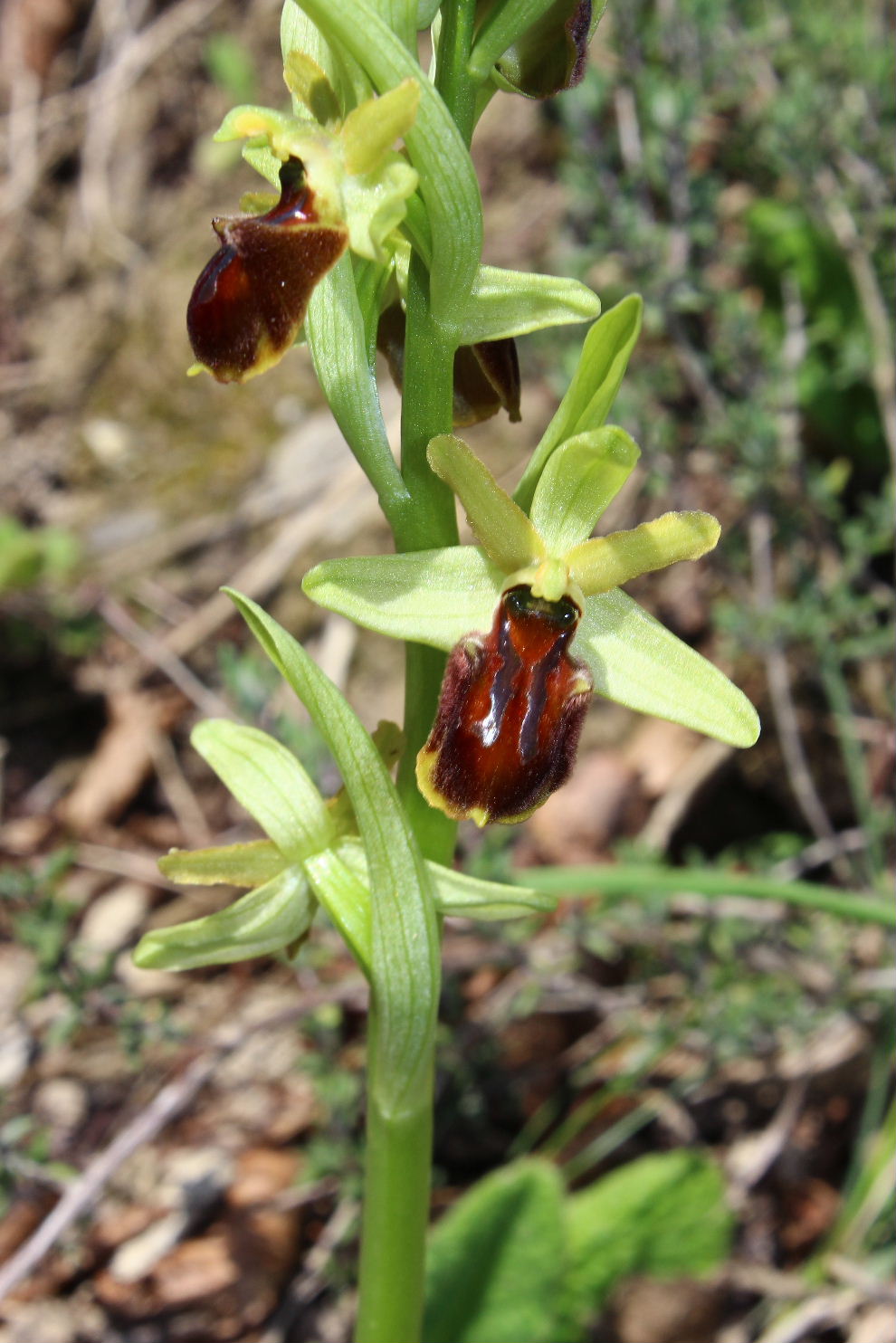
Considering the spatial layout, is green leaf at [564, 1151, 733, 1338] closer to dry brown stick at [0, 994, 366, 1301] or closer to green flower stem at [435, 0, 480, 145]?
dry brown stick at [0, 994, 366, 1301]

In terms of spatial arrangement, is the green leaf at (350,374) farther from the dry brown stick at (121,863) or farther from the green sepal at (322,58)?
the dry brown stick at (121,863)

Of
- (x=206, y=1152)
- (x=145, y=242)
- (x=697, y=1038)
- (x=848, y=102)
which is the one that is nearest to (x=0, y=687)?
(x=206, y=1152)

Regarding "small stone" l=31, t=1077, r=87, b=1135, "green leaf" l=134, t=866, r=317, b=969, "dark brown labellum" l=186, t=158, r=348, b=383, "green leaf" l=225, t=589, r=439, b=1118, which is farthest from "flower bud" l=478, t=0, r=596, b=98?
"small stone" l=31, t=1077, r=87, b=1135

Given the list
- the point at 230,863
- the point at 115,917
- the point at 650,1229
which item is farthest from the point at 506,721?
the point at 115,917

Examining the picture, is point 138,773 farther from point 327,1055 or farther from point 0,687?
point 327,1055

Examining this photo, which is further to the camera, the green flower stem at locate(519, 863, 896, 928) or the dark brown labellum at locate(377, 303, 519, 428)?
the green flower stem at locate(519, 863, 896, 928)

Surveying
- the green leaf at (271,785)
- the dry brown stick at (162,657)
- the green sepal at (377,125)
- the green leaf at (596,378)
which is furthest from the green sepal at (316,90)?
the dry brown stick at (162,657)
